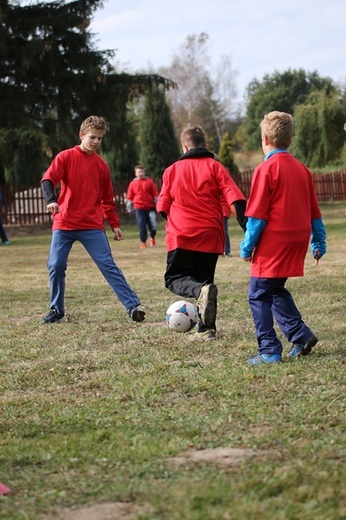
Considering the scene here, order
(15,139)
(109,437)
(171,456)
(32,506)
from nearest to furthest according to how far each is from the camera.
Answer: (32,506) → (171,456) → (109,437) → (15,139)

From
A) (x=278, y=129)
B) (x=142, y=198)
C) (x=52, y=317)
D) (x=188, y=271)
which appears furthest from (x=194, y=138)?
(x=142, y=198)

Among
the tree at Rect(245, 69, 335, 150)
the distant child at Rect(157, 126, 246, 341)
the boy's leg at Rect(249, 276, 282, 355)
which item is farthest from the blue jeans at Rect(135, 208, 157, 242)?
the tree at Rect(245, 69, 335, 150)

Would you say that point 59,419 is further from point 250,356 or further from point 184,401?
point 250,356

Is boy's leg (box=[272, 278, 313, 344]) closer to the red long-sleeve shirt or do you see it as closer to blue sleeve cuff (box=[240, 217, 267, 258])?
blue sleeve cuff (box=[240, 217, 267, 258])

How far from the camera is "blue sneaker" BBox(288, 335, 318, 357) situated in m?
6.16

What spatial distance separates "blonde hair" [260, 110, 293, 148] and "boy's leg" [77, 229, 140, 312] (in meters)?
2.81

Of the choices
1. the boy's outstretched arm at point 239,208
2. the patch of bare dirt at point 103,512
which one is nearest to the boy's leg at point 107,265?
the boy's outstretched arm at point 239,208

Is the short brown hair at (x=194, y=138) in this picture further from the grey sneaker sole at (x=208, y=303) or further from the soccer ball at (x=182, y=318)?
the soccer ball at (x=182, y=318)

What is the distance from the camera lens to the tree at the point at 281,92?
84438 millimetres

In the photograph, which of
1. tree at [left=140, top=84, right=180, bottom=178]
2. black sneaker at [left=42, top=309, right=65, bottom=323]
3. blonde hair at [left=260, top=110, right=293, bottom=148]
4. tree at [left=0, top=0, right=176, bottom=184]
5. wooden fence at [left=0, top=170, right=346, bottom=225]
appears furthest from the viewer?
tree at [left=140, top=84, right=180, bottom=178]

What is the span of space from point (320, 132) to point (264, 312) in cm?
4649

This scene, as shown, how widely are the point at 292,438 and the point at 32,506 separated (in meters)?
1.36

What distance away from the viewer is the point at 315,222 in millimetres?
6320

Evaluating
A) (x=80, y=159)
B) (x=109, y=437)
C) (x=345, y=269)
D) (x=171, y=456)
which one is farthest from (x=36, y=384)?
(x=345, y=269)
